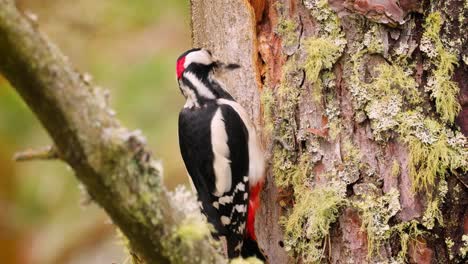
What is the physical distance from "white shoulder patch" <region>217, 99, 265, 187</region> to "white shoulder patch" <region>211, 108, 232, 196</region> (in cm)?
13

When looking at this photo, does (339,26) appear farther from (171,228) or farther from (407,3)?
(171,228)

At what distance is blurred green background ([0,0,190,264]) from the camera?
5273 millimetres

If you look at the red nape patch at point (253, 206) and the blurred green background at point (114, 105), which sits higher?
the blurred green background at point (114, 105)

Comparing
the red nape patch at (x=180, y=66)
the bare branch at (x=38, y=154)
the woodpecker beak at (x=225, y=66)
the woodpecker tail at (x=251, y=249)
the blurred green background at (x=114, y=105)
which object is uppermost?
the blurred green background at (x=114, y=105)

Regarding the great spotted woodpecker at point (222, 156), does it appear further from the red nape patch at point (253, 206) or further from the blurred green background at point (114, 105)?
the blurred green background at point (114, 105)

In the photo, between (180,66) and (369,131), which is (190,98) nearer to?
(180,66)

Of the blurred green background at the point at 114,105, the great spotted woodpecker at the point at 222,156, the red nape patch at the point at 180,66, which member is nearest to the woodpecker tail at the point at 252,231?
the great spotted woodpecker at the point at 222,156

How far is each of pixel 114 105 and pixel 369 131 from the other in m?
2.62

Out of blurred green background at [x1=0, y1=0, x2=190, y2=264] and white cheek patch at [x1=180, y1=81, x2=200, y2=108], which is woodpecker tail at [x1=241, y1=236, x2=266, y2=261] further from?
blurred green background at [x1=0, y1=0, x2=190, y2=264]

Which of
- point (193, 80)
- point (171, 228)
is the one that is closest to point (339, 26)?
point (193, 80)

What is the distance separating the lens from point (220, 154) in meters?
3.42

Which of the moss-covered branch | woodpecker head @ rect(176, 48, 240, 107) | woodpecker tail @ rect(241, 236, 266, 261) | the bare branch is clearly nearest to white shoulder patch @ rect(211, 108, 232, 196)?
woodpecker head @ rect(176, 48, 240, 107)

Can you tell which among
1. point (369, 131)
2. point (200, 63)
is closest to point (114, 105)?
point (200, 63)

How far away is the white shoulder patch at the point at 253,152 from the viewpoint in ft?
10.7
